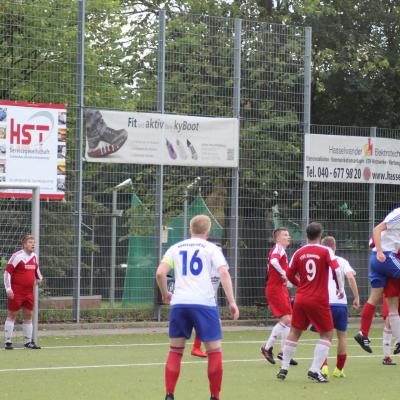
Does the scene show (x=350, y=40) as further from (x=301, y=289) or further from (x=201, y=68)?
(x=301, y=289)

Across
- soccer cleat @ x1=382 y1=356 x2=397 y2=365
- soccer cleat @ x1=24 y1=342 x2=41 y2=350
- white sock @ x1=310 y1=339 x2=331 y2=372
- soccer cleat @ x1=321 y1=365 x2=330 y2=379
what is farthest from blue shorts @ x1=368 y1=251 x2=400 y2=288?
soccer cleat @ x1=24 y1=342 x2=41 y2=350

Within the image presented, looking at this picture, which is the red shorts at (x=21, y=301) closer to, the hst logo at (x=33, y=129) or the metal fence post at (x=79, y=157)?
the metal fence post at (x=79, y=157)

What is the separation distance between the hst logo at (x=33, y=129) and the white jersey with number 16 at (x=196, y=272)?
11323 millimetres

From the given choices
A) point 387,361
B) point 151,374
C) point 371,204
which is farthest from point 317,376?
point 371,204

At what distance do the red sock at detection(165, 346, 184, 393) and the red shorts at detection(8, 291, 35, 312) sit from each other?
796 cm

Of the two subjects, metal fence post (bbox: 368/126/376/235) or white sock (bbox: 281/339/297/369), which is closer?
white sock (bbox: 281/339/297/369)

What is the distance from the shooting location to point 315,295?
1331cm

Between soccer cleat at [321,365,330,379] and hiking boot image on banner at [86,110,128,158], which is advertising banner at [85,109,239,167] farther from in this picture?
soccer cleat at [321,365,330,379]

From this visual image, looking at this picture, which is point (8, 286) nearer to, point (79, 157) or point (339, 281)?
point (79, 157)

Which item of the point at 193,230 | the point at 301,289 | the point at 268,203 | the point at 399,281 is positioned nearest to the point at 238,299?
the point at 268,203

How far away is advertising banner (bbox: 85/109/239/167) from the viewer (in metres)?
23.0

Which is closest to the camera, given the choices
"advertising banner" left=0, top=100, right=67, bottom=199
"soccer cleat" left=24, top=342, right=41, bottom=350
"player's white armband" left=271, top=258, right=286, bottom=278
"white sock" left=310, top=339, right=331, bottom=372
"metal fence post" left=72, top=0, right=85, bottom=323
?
"white sock" left=310, top=339, right=331, bottom=372

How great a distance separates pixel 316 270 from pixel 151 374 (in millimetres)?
2594

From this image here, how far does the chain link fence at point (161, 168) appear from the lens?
2255 cm
